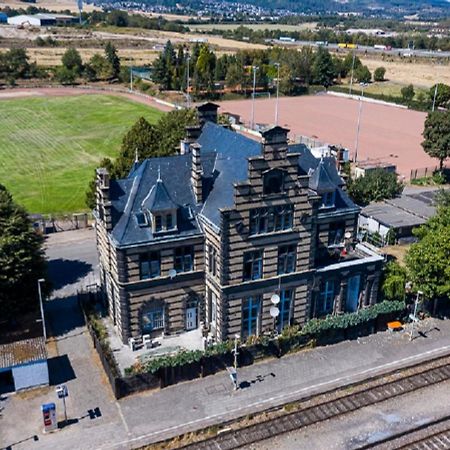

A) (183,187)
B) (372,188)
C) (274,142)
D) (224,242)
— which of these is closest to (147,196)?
(183,187)

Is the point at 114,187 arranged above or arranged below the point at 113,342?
above

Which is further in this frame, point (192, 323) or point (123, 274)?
point (192, 323)

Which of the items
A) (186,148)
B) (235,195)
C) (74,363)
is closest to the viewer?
(235,195)

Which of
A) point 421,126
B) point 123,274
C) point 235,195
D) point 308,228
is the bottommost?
point 421,126

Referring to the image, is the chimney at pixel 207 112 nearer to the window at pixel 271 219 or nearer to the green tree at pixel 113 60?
the window at pixel 271 219

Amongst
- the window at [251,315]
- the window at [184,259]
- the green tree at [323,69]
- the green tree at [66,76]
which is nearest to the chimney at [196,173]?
the window at [184,259]

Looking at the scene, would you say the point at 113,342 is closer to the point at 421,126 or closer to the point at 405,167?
the point at 405,167

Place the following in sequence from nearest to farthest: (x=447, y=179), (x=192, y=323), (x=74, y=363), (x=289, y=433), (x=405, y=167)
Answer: (x=289, y=433), (x=74, y=363), (x=192, y=323), (x=447, y=179), (x=405, y=167)

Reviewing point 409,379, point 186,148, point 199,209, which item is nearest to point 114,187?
point 199,209
